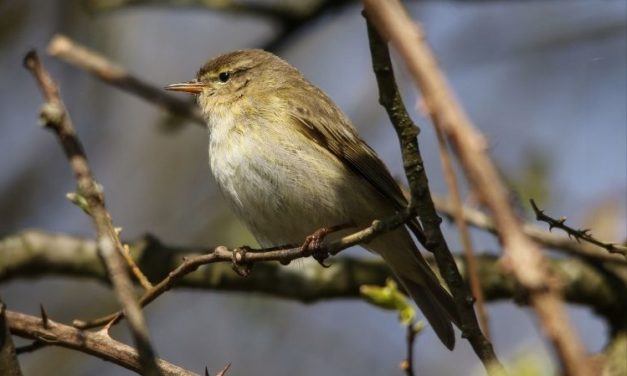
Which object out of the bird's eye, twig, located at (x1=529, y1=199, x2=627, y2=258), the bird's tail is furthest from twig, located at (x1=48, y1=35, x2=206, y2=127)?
twig, located at (x1=529, y1=199, x2=627, y2=258)

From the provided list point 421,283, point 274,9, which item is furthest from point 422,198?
point 274,9

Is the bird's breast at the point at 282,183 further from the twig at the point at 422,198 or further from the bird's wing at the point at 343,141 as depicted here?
the twig at the point at 422,198

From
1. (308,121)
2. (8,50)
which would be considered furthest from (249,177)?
(8,50)

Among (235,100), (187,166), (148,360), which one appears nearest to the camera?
(148,360)

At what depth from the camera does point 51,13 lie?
7492 mm

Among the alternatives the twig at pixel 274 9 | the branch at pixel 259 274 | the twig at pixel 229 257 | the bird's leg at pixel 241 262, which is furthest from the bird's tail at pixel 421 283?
the twig at pixel 274 9

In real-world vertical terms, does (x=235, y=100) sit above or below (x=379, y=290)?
above

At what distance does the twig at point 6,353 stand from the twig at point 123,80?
151 centimetres

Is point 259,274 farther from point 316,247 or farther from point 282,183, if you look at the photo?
point 316,247

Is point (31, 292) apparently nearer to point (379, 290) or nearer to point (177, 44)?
point (177, 44)

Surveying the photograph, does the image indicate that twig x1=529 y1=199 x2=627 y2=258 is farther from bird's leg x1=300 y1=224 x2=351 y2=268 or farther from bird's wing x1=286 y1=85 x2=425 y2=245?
bird's wing x1=286 y1=85 x2=425 y2=245

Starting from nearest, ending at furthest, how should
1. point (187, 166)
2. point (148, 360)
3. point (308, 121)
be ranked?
point (148, 360) < point (308, 121) < point (187, 166)

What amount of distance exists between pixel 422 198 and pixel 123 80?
2680 millimetres

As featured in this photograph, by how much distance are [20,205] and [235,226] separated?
2.03 meters
